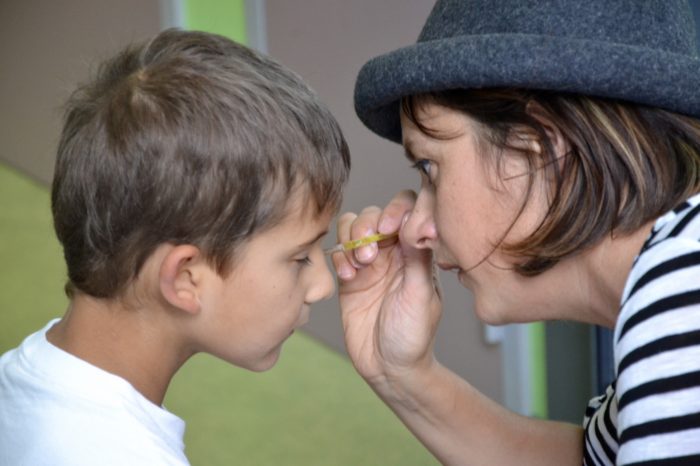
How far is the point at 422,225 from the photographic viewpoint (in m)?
1.16

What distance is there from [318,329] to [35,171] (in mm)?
790

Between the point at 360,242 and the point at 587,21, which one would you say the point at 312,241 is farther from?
the point at 587,21

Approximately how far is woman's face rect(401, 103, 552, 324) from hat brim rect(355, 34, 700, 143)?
95mm

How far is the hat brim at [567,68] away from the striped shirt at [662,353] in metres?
0.13

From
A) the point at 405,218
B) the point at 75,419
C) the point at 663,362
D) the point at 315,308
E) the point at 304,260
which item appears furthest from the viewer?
the point at 315,308

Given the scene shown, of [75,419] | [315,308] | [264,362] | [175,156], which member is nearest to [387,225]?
[264,362]

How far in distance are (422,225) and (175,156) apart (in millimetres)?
328

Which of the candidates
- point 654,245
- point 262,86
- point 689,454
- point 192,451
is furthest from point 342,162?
point 192,451

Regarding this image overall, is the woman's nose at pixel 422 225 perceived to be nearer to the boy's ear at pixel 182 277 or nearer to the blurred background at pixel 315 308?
the boy's ear at pixel 182 277

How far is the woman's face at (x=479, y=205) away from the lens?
102 cm

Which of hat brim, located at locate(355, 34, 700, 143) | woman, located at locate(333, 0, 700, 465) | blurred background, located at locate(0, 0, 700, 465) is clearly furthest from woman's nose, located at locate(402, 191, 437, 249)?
blurred background, located at locate(0, 0, 700, 465)

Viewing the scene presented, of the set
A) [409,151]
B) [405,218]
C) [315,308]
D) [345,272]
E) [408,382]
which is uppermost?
[409,151]

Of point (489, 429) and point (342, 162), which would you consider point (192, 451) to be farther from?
point (342, 162)

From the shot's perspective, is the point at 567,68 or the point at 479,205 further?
the point at 479,205
